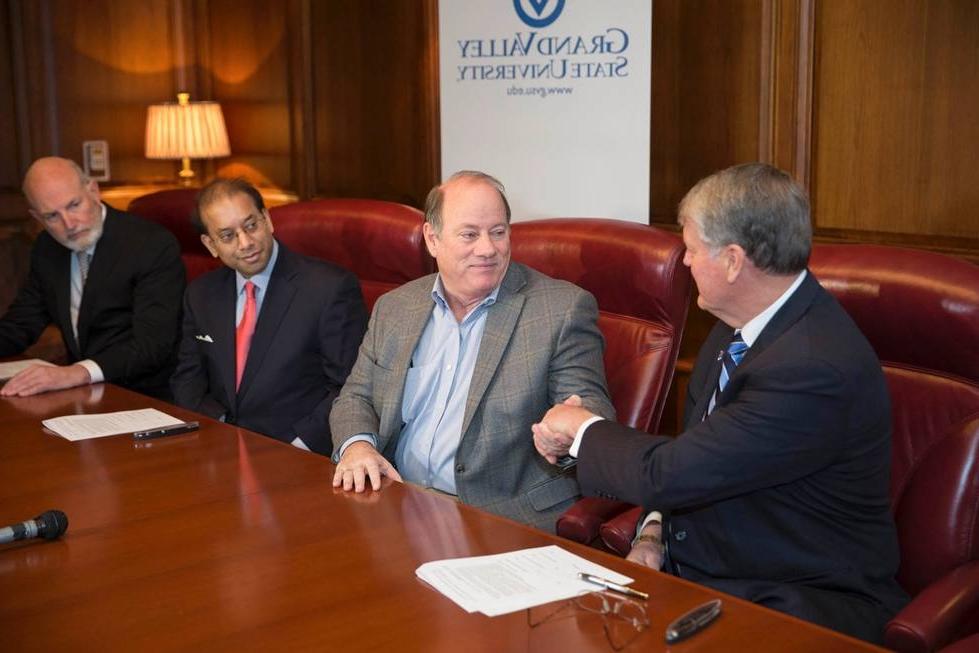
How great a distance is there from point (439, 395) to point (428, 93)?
9.39ft

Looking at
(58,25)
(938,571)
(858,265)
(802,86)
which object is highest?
(58,25)

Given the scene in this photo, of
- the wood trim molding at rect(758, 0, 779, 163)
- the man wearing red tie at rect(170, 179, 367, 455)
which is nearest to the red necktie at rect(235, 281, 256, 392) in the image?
the man wearing red tie at rect(170, 179, 367, 455)

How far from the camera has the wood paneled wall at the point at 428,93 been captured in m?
3.62

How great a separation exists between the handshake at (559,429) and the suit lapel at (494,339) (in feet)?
1.17

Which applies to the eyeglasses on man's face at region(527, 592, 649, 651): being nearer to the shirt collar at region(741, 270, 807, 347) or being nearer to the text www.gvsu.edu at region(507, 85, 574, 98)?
the shirt collar at region(741, 270, 807, 347)

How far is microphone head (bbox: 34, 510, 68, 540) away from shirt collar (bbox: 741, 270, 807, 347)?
1.28m

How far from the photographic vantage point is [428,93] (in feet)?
17.5

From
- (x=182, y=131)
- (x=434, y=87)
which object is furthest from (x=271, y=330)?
(x=182, y=131)

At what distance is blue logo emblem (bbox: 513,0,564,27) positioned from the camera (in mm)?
4301

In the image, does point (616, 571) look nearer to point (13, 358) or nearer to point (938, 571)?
point (938, 571)

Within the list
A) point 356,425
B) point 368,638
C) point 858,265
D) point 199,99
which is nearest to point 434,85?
point 199,99

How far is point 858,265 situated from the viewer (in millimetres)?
2307

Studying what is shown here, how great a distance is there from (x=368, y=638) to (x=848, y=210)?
281 cm

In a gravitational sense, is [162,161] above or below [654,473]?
above
